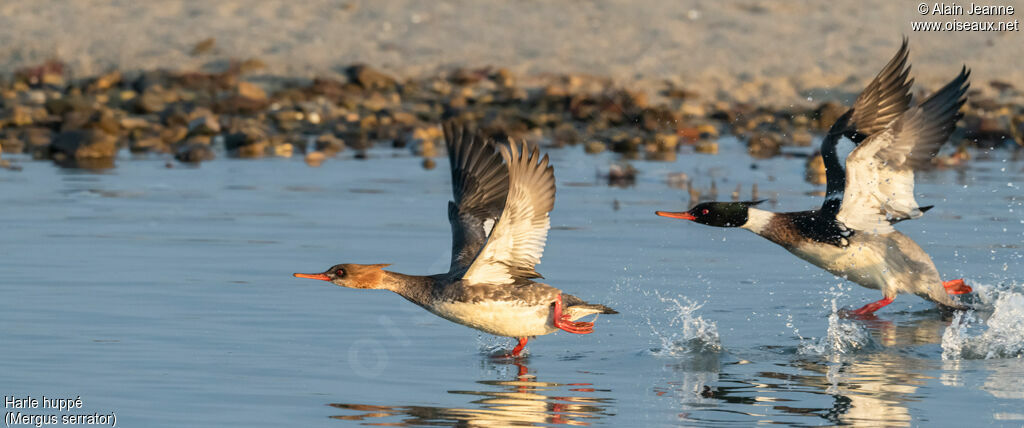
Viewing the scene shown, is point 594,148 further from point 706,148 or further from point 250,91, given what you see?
point 250,91

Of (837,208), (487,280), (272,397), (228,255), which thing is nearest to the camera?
(272,397)

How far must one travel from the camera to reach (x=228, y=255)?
12844mm

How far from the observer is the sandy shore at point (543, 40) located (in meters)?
26.1

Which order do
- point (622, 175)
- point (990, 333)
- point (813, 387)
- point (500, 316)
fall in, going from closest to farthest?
point (813, 387), point (500, 316), point (990, 333), point (622, 175)

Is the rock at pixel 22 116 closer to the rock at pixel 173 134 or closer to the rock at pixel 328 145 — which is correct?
the rock at pixel 173 134

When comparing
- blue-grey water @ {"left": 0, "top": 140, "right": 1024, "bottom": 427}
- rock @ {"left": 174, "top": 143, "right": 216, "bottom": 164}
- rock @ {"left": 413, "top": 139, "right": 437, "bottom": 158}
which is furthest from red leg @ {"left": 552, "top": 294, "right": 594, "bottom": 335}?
rock @ {"left": 413, "top": 139, "right": 437, "bottom": 158}

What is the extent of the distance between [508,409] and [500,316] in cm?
142

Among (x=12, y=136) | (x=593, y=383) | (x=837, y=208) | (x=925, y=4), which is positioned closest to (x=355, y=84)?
(x=12, y=136)

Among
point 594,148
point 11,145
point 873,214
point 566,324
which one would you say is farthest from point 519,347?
point 11,145

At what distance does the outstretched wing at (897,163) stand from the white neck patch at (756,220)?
1.84 feet

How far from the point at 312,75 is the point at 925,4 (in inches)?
445

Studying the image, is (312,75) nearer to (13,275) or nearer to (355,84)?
(355,84)

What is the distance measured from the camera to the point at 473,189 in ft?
34.1

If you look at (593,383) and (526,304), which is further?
(526,304)
